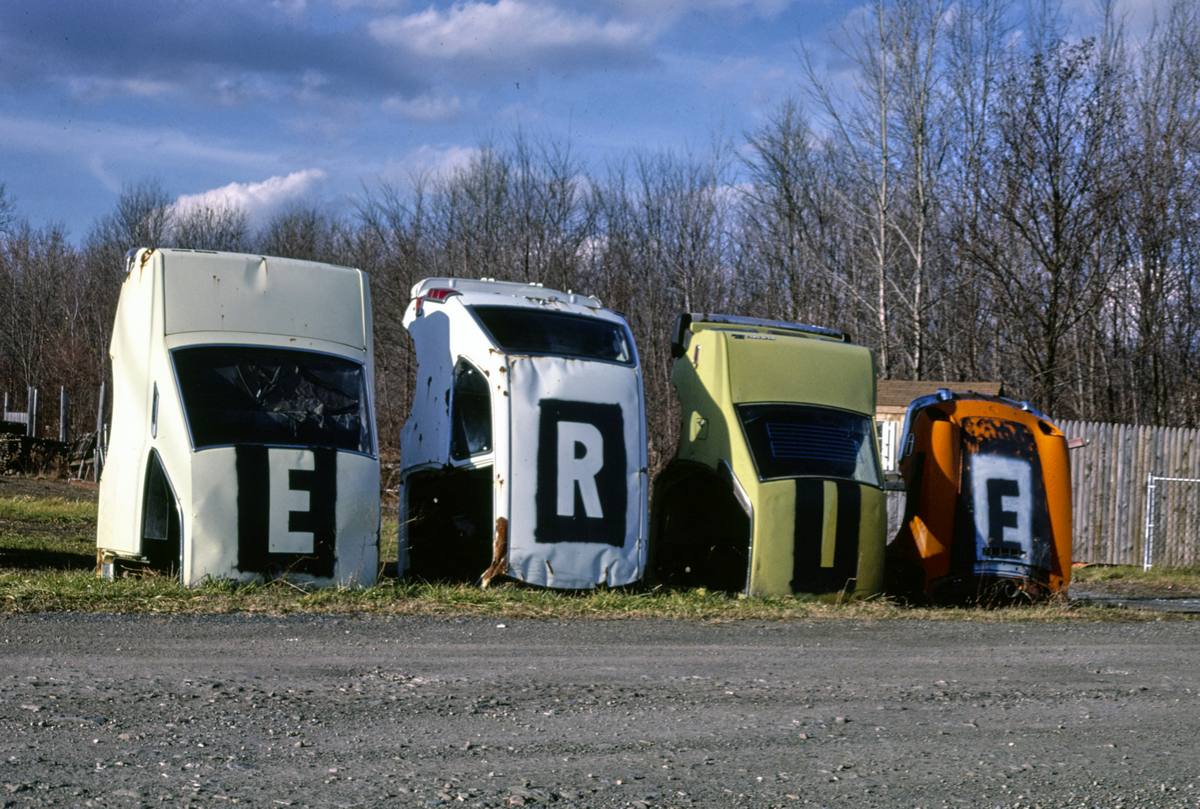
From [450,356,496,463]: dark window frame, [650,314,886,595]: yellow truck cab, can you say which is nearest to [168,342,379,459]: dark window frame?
[450,356,496,463]: dark window frame

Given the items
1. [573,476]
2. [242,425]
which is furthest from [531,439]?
[242,425]

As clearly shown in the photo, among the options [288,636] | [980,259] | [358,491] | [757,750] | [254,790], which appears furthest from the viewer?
[980,259]

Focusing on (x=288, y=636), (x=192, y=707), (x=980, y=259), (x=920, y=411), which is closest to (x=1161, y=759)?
(x=192, y=707)

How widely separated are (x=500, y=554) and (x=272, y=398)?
255 centimetres

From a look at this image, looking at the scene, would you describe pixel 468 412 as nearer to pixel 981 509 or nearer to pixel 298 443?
pixel 298 443

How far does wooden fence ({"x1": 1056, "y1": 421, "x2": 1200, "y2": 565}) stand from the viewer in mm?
22219

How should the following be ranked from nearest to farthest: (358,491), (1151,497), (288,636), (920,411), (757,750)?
(757,750) < (288,636) < (358,491) < (920,411) < (1151,497)

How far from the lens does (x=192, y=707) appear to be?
21.9 ft

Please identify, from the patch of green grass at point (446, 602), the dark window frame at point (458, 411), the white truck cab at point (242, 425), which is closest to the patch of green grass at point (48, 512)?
the patch of green grass at point (446, 602)

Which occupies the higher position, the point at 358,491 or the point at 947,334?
the point at 947,334

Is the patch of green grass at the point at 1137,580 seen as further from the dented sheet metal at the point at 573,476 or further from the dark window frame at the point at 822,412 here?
the dented sheet metal at the point at 573,476

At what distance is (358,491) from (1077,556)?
47.5ft

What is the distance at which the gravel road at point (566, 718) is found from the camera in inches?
218

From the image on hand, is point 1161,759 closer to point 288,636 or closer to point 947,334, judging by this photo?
point 288,636
